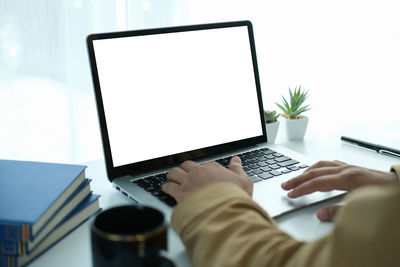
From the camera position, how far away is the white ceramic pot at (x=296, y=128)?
129 centimetres

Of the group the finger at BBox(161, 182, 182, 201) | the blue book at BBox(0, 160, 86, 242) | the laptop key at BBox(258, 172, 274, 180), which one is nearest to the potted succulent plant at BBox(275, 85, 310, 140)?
the laptop key at BBox(258, 172, 274, 180)

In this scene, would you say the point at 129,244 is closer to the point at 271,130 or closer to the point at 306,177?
the point at 306,177

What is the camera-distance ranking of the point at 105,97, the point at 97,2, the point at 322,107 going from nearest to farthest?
1. the point at 105,97
2. the point at 97,2
3. the point at 322,107

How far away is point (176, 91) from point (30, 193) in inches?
16.6

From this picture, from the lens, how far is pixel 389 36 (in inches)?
102

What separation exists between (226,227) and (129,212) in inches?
4.8

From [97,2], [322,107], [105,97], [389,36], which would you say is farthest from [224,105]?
[389,36]

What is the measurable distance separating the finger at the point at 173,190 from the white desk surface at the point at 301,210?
0.24 feet

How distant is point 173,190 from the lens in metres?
0.79

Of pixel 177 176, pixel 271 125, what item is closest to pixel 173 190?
pixel 177 176

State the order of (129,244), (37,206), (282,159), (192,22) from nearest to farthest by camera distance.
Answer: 1. (129,244)
2. (37,206)
3. (282,159)
4. (192,22)

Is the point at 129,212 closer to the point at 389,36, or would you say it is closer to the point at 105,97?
the point at 105,97

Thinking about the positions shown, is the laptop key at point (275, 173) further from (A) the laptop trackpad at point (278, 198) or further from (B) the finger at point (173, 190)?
(B) the finger at point (173, 190)

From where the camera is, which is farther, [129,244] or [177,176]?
[177,176]
